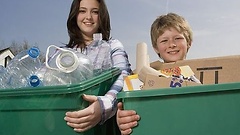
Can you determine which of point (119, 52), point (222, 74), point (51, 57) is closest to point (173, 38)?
point (119, 52)

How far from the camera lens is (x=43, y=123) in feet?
5.50

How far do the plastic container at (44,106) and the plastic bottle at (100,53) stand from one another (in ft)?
1.27

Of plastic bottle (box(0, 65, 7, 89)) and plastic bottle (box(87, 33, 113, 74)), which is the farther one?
plastic bottle (box(87, 33, 113, 74))

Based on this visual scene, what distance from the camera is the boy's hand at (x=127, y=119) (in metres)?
1.44

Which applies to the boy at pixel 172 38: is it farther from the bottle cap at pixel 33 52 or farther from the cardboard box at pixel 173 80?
the bottle cap at pixel 33 52

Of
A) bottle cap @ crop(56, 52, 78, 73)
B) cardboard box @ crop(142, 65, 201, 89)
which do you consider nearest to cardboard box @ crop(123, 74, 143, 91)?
cardboard box @ crop(142, 65, 201, 89)

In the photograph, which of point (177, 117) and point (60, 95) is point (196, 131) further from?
point (60, 95)

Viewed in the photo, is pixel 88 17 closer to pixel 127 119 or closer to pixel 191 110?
pixel 127 119

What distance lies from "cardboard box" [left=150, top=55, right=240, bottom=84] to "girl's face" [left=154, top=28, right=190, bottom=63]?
29 cm

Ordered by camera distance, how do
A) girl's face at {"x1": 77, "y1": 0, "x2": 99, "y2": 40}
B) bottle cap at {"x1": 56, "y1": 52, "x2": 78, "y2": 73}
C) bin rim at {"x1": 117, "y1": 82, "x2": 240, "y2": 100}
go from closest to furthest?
bin rim at {"x1": 117, "y1": 82, "x2": 240, "y2": 100}, bottle cap at {"x1": 56, "y1": 52, "x2": 78, "y2": 73}, girl's face at {"x1": 77, "y1": 0, "x2": 99, "y2": 40}

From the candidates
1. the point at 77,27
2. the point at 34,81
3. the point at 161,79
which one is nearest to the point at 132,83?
the point at 161,79

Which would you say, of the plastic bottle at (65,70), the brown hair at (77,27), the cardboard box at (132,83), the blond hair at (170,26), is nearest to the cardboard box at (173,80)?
the cardboard box at (132,83)

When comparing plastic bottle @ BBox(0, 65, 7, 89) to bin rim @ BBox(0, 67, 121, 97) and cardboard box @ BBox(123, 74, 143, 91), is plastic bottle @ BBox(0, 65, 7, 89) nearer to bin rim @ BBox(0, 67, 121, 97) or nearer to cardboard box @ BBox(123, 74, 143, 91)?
bin rim @ BBox(0, 67, 121, 97)

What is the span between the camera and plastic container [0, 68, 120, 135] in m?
1.62
